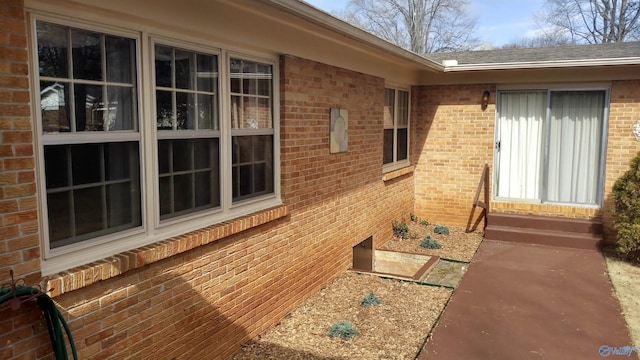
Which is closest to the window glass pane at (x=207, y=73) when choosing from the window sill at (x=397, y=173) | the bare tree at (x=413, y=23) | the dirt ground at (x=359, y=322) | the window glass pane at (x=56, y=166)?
the window glass pane at (x=56, y=166)

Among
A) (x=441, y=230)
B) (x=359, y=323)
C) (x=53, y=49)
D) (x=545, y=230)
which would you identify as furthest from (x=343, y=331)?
(x=545, y=230)

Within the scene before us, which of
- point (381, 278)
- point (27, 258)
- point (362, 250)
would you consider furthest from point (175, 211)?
point (362, 250)

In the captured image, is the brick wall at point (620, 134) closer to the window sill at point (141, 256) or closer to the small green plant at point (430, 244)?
the small green plant at point (430, 244)

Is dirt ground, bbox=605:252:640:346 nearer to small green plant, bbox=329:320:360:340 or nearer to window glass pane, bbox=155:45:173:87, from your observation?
small green plant, bbox=329:320:360:340

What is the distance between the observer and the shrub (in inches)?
278

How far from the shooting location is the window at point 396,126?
834 centimetres

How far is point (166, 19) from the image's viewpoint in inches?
135

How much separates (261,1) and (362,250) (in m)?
4.95

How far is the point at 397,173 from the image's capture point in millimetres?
8531

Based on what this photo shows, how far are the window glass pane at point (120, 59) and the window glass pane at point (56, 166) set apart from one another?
57 centimetres

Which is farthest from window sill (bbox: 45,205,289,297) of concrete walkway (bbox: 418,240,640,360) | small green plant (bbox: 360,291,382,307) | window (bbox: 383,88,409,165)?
window (bbox: 383,88,409,165)

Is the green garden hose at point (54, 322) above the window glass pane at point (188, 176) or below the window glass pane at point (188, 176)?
below

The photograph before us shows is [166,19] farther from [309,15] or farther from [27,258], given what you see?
[27,258]

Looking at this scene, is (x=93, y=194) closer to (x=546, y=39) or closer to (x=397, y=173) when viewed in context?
(x=397, y=173)
